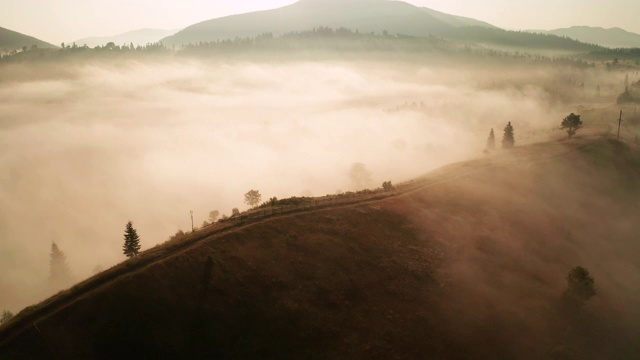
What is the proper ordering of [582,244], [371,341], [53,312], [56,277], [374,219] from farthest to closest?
[56,277] < [582,244] < [374,219] < [371,341] < [53,312]

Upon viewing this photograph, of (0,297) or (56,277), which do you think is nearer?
(56,277)

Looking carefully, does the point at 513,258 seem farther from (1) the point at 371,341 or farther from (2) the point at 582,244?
(1) the point at 371,341

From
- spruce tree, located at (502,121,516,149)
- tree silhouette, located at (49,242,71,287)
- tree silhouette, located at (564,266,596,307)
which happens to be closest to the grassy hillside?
tree silhouette, located at (564,266,596,307)

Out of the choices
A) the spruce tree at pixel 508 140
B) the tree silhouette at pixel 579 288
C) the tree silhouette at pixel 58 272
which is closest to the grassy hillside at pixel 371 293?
the tree silhouette at pixel 579 288

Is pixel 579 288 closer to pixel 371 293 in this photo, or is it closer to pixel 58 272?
pixel 371 293

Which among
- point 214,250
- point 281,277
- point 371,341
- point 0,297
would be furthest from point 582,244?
point 0,297

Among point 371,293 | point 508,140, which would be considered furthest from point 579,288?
point 508,140
